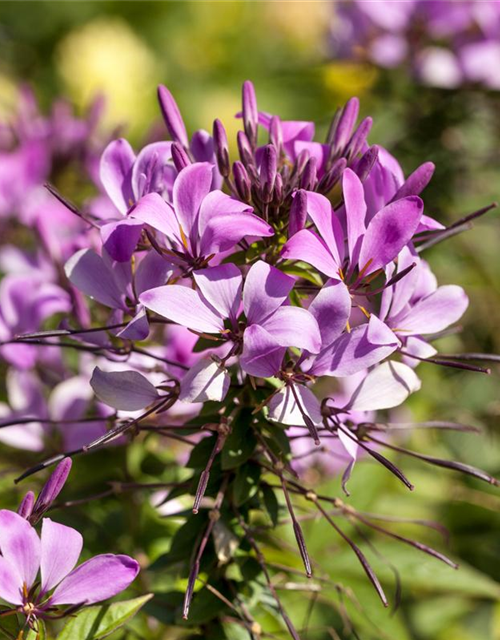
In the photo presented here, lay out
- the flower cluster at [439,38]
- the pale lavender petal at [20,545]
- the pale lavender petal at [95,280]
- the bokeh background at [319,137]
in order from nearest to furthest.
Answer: the pale lavender petal at [20,545]
the pale lavender petal at [95,280]
the bokeh background at [319,137]
the flower cluster at [439,38]

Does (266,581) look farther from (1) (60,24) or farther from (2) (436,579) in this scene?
(1) (60,24)

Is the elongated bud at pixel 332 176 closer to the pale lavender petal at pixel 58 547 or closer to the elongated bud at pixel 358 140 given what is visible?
the elongated bud at pixel 358 140

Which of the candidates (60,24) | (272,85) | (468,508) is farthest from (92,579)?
(60,24)

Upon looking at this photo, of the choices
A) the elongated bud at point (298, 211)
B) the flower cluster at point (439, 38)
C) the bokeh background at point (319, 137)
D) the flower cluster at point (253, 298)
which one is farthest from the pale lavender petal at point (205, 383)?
the flower cluster at point (439, 38)

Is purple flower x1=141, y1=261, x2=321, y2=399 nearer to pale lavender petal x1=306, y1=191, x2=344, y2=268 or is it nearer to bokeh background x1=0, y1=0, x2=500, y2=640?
pale lavender petal x1=306, y1=191, x2=344, y2=268

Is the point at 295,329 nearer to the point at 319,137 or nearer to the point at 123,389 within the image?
the point at 123,389
